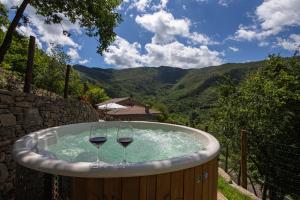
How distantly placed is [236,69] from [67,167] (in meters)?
79.3

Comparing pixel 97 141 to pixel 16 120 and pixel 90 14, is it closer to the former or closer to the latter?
pixel 16 120

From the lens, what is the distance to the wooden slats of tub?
5.97 feet

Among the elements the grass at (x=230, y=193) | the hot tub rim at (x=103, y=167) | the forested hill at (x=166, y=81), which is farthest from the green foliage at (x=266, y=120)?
the forested hill at (x=166, y=81)

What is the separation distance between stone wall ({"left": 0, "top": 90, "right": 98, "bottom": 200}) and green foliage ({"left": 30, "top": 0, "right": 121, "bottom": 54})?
93.8 inches

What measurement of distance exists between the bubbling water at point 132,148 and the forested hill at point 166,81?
193ft

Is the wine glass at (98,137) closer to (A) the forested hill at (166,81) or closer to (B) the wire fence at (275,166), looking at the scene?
(B) the wire fence at (275,166)

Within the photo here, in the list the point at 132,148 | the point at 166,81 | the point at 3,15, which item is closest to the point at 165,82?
the point at 166,81

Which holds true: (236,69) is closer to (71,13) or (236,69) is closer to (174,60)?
(71,13)

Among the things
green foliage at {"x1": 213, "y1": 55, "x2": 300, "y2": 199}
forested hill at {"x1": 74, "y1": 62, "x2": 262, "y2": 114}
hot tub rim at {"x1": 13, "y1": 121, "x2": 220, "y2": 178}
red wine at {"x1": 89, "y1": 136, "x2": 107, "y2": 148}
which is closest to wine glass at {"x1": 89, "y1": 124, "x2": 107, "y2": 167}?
red wine at {"x1": 89, "y1": 136, "x2": 107, "y2": 148}

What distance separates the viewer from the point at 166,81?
119m

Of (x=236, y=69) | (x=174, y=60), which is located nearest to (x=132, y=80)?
(x=236, y=69)

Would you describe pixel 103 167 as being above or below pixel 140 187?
above

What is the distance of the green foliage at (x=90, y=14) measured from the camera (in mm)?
6809

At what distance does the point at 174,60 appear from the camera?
574ft
